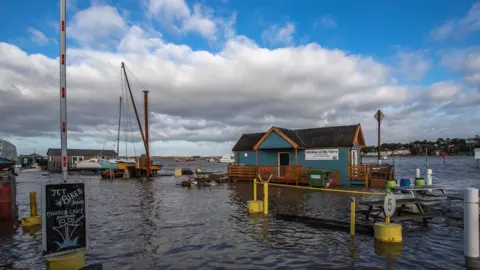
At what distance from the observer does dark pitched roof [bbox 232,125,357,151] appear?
86.8 ft

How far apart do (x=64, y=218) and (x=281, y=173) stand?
72.4 ft

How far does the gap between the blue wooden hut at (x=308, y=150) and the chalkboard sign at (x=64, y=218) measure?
21188 millimetres

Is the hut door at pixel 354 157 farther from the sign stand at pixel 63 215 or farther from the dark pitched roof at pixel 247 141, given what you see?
the sign stand at pixel 63 215

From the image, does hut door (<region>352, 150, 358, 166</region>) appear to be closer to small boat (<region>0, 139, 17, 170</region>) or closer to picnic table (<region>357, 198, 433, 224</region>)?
picnic table (<region>357, 198, 433, 224</region>)

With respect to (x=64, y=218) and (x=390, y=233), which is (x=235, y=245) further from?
(x=64, y=218)

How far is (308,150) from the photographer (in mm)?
28031

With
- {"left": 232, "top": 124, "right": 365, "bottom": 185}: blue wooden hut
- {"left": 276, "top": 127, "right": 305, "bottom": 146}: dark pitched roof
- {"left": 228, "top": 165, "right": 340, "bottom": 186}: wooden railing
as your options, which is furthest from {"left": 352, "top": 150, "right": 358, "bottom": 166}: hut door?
{"left": 276, "top": 127, "right": 305, "bottom": 146}: dark pitched roof

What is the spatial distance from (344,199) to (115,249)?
39.2 ft

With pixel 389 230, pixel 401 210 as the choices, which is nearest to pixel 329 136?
pixel 401 210

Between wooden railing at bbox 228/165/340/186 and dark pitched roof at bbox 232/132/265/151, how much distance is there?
270 centimetres

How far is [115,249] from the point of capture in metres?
8.35

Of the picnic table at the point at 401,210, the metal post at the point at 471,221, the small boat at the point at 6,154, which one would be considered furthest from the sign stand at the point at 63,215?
the small boat at the point at 6,154

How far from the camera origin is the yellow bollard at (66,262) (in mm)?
5579

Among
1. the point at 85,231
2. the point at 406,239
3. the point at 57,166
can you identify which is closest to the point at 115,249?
the point at 85,231
